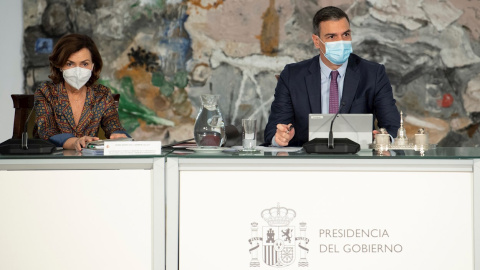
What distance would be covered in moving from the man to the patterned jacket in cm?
89

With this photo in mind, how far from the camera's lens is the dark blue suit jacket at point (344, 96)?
2965mm

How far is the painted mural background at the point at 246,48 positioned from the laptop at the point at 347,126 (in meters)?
2.52

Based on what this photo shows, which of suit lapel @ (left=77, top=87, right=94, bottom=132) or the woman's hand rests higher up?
Result: suit lapel @ (left=77, top=87, right=94, bottom=132)

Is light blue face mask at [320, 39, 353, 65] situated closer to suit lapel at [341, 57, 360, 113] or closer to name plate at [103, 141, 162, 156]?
suit lapel at [341, 57, 360, 113]

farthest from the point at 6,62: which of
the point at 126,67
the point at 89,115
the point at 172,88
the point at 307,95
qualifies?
the point at 307,95

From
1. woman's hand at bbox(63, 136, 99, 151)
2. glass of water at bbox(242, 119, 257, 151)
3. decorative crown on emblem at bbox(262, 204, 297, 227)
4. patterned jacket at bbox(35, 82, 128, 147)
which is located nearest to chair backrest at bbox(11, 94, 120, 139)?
patterned jacket at bbox(35, 82, 128, 147)

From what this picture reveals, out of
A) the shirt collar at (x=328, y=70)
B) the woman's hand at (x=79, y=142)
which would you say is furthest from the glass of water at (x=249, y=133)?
the shirt collar at (x=328, y=70)

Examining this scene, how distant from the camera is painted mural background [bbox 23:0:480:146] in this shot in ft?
15.3

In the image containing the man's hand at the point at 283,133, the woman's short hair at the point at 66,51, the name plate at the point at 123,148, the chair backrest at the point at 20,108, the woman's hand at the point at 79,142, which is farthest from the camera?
the chair backrest at the point at 20,108

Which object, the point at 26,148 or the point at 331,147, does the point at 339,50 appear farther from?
the point at 26,148

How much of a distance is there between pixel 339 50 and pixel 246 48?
1837 millimetres

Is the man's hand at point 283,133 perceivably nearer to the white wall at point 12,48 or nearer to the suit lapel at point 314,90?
the suit lapel at point 314,90

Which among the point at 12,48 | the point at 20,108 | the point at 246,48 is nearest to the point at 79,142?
the point at 20,108

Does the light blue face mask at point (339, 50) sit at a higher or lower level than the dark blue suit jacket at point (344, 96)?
higher
